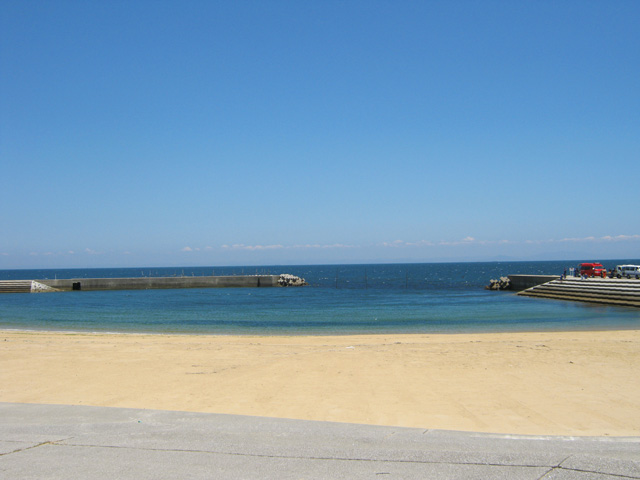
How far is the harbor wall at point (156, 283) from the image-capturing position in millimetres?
77625

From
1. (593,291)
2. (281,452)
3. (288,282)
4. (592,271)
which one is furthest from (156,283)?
(281,452)

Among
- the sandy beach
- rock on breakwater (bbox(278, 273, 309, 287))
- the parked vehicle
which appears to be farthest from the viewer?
rock on breakwater (bbox(278, 273, 309, 287))

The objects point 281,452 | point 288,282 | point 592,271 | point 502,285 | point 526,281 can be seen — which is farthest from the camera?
point 288,282

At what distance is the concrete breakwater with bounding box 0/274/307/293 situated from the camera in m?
73.4

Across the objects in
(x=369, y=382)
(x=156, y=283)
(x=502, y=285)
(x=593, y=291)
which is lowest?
(x=502, y=285)

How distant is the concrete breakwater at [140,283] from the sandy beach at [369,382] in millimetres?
63860

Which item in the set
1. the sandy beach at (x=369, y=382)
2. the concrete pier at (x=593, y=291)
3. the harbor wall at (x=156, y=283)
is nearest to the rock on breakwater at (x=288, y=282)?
the harbor wall at (x=156, y=283)

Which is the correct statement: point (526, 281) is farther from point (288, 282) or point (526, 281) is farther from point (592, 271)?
point (288, 282)

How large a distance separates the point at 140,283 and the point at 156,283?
252cm

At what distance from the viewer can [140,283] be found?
8194 centimetres

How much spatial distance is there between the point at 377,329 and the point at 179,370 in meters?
15.8

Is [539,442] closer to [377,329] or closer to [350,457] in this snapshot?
[350,457]

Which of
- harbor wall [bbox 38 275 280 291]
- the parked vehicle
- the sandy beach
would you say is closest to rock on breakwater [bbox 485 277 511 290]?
the parked vehicle

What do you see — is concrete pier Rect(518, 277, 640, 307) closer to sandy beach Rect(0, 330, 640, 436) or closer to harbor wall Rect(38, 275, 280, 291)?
sandy beach Rect(0, 330, 640, 436)
